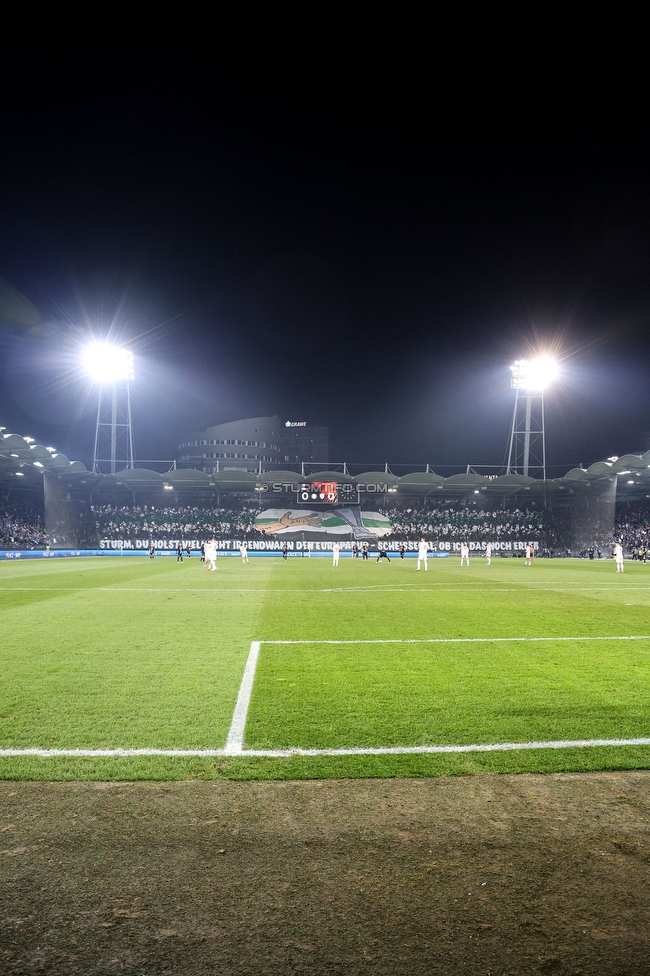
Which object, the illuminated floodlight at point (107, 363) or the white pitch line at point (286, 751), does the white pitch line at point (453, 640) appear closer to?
the white pitch line at point (286, 751)

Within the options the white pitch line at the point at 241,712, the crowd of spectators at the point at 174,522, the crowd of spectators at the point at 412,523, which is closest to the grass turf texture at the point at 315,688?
the white pitch line at the point at 241,712

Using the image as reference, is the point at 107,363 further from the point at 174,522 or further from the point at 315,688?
the point at 315,688

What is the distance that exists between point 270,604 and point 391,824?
10380 millimetres

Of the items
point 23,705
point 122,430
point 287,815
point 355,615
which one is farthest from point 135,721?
point 122,430

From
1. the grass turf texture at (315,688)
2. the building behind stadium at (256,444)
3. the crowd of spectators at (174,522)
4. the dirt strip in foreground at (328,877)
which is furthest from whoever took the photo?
the building behind stadium at (256,444)

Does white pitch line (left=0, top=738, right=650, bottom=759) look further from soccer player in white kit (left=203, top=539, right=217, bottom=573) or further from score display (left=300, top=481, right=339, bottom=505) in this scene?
score display (left=300, top=481, right=339, bottom=505)

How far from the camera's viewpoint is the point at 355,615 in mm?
11648

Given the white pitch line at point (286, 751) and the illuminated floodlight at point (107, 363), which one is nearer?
the white pitch line at point (286, 751)

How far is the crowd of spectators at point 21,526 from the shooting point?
163 ft

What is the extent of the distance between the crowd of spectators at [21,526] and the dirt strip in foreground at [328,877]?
5166 cm

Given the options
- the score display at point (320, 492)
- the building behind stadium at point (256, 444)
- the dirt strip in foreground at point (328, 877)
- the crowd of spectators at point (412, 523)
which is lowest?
the dirt strip in foreground at point (328, 877)

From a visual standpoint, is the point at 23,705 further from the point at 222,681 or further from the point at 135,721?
the point at 222,681

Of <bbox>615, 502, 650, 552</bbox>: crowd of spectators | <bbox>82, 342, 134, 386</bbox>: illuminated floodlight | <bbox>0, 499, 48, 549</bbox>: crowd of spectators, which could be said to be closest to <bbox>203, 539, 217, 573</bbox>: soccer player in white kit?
<bbox>0, 499, 48, 549</bbox>: crowd of spectators

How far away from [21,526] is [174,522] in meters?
14.6
